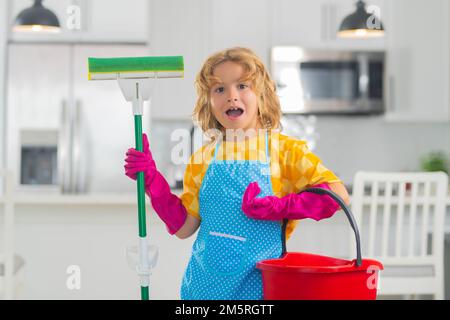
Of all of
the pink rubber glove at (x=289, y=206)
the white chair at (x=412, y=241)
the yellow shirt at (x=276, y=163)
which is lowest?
the white chair at (x=412, y=241)

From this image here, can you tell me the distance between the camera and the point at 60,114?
13.0 feet

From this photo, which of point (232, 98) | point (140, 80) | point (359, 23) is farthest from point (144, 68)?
point (359, 23)

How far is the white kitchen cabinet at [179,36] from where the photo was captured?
4172 millimetres

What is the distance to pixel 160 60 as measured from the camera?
1169mm

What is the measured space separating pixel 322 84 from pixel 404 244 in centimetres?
135

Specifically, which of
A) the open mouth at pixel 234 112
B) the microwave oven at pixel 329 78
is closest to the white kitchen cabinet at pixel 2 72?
the microwave oven at pixel 329 78

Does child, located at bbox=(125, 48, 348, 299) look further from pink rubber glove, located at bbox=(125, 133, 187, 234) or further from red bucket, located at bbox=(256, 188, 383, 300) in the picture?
red bucket, located at bbox=(256, 188, 383, 300)

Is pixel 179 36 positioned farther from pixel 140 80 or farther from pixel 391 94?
pixel 140 80

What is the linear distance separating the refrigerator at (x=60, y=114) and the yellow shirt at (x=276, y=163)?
2.75m

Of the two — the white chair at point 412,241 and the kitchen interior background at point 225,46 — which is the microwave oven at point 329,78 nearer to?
the kitchen interior background at point 225,46

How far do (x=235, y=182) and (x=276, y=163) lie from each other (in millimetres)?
80

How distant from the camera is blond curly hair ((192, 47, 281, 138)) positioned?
47.5 inches

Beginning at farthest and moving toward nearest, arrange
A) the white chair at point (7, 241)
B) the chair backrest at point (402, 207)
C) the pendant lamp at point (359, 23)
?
the pendant lamp at point (359, 23) → the chair backrest at point (402, 207) → the white chair at point (7, 241)
